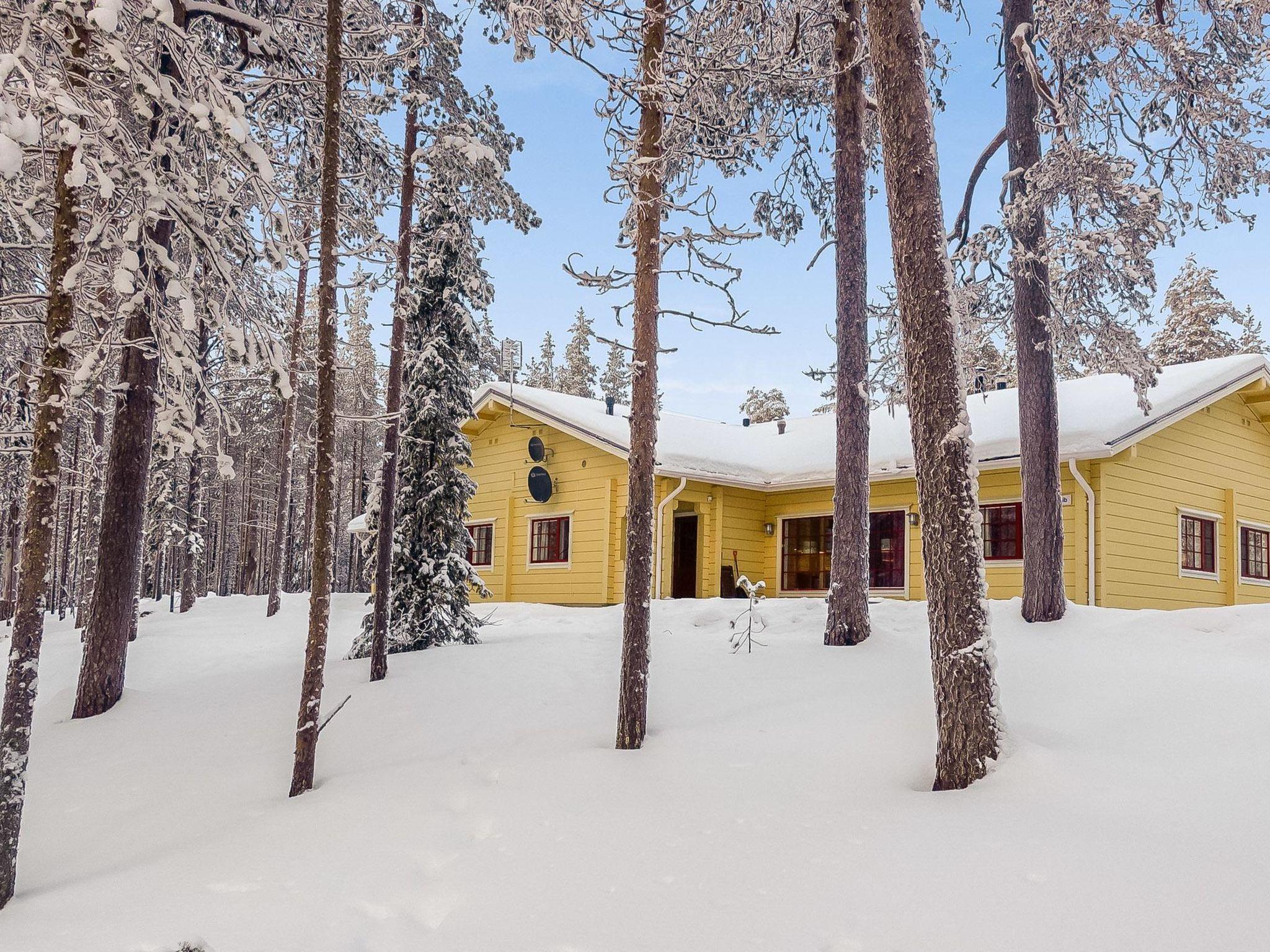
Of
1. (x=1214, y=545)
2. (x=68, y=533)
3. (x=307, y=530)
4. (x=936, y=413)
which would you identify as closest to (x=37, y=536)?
(x=936, y=413)

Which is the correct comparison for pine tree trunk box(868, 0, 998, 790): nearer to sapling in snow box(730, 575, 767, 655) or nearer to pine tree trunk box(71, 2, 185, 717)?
sapling in snow box(730, 575, 767, 655)

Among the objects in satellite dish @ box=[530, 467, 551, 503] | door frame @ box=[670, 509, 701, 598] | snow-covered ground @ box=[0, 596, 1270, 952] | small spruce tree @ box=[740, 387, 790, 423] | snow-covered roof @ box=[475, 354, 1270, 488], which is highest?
small spruce tree @ box=[740, 387, 790, 423]

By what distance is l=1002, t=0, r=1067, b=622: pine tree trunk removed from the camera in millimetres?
8109

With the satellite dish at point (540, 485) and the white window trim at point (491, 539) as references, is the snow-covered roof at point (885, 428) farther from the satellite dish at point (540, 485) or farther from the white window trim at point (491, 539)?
the white window trim at point (491, 539)

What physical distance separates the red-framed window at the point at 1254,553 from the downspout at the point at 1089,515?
4.24 m

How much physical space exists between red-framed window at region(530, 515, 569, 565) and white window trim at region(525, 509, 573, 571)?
0.01m

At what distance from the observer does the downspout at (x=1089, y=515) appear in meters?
11.2

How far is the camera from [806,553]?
15180mm

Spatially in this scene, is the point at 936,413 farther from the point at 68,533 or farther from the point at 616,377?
the point at 616,377

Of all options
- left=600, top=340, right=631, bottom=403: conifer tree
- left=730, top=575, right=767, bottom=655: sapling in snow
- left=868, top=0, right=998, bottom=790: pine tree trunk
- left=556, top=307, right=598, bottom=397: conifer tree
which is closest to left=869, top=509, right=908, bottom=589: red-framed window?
left=730, top=575, right=767, bottom=655: sapling in snow

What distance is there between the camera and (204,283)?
6.00m

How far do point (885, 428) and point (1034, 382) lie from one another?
6564mm

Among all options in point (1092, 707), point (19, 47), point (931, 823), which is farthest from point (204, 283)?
point (1092, 707)

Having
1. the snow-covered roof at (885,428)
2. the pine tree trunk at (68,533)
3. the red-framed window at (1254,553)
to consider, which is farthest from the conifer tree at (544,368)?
the red-framed window at (1254,553)
